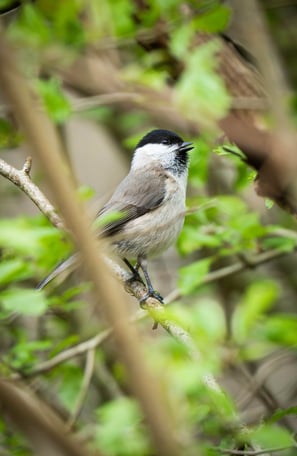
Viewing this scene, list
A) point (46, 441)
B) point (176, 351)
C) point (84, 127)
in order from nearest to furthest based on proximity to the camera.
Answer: point (46, 441)
point (176, 351)
point (84, 127)

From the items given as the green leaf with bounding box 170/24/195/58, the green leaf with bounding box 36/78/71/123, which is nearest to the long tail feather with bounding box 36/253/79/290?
the green leaf with bounding box 36/78/71/123

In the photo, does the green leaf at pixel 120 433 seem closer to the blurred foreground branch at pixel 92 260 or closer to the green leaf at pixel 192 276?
the blurred foreground branch at pixel 92 260

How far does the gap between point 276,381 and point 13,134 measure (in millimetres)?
2748

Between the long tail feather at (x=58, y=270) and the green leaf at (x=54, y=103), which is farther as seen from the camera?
the green leaf at (x=54, y=103)

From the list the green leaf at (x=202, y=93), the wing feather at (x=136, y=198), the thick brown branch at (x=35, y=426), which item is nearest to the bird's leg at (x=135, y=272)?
the wing feather at (x=136, y=198)

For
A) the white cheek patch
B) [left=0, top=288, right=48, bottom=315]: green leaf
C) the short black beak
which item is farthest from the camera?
the white cheek patch

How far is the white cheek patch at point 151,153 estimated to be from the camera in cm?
428

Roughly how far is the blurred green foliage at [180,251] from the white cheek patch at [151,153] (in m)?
0.42

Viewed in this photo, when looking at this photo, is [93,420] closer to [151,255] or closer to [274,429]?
[151,255]

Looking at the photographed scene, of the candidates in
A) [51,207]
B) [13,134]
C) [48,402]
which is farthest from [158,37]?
[48,402]

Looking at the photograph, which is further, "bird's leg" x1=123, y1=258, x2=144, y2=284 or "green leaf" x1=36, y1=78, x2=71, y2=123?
"bird's leg" x1=123, y1=258, x2=144, y2=284

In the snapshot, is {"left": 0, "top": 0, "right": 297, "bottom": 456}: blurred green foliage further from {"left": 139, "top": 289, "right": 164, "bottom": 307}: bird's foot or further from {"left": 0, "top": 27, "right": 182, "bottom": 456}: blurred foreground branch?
{"left": 0, "top": 27, "right": 182, "bottom": 456}: blurred foreground branch

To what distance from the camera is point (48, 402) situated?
12.6 feet

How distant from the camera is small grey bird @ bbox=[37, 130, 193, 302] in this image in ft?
12.3
